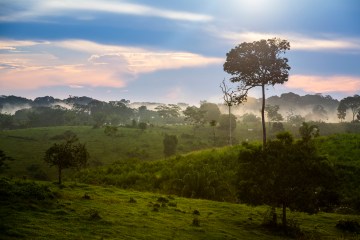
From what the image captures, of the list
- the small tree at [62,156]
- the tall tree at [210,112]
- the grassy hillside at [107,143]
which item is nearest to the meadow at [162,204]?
the small tree at [62,156]

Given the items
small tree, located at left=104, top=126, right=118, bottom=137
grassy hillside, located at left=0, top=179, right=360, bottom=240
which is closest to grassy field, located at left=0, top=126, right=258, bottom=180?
small tree, located at left=104, top=126, right=118, bottom=137

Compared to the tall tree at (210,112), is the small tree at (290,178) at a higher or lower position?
lower

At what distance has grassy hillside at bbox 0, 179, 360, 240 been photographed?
20.5 meters

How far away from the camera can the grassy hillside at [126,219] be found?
67.2ft

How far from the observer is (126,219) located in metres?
25.2

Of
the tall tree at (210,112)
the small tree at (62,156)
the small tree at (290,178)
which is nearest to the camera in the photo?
the small tree at (290,178)

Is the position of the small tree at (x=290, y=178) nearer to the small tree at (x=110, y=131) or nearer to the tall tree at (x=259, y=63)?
the tall tree at (x=259, y=63)

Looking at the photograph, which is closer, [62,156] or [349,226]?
[349,226]

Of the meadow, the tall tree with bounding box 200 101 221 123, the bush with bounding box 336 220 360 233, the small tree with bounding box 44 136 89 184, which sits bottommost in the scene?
the bush with bounding box 336 220 360 233

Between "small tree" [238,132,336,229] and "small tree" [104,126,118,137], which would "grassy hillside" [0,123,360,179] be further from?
"small tree" [238,132,336,229]

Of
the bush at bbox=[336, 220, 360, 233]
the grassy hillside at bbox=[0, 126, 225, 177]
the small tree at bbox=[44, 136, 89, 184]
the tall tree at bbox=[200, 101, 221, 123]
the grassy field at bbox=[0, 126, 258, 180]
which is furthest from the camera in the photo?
the tall tree at bbox=[200, 101, 221, 123]

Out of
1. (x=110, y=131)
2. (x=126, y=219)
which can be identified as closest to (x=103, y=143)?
(x=110, y=131)

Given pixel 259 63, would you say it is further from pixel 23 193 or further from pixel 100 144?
pixel 100 144

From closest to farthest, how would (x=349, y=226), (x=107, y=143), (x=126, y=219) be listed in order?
1. (x=126, y=219)
2. (x=349, y=226)
3. (x=107, y=143)
